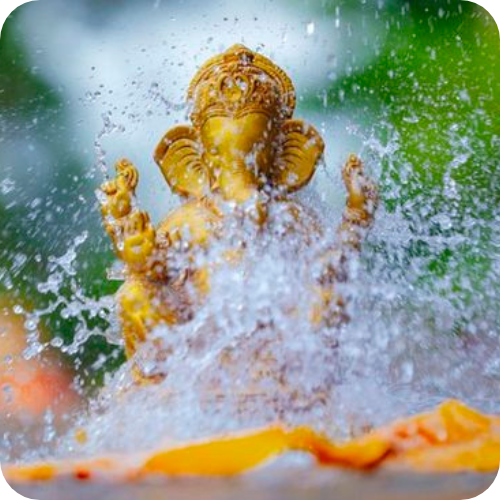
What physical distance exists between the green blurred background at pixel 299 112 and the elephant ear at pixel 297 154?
17.0 inches

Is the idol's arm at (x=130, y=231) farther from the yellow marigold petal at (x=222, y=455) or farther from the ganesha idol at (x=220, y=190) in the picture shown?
the yellow marigold petal at (x=222, y=455)

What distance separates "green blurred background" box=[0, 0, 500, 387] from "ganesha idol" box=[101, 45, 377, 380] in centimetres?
48

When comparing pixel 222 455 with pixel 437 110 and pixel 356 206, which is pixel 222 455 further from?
pixel 437 110

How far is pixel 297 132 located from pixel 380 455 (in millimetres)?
1497

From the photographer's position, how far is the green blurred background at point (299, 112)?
3762 millimetres

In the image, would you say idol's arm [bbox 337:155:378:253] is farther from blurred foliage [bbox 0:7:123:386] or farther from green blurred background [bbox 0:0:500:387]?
blurred foliage [bbox 0:7:123:386]

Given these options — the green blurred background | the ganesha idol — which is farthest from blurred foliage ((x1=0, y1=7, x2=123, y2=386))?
the ganesha idol

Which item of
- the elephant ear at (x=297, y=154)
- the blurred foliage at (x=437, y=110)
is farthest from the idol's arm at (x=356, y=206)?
the blurred foliage at (x=437, y=110)

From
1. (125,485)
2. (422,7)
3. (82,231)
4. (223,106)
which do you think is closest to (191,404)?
(125,485)

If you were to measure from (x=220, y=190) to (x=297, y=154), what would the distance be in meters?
0.33

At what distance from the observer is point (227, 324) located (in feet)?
7.31

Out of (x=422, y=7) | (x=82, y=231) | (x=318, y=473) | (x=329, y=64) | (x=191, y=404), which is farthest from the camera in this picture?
(x=422, y=7)

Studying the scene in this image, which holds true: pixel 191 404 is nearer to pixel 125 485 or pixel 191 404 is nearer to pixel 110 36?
pixel 125 485

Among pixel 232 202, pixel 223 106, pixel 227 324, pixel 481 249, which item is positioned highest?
pixel 223 106
